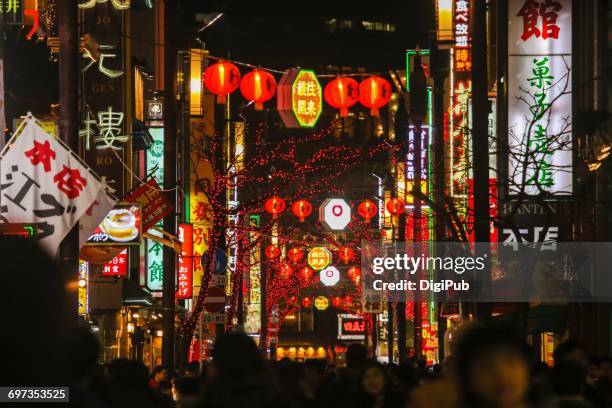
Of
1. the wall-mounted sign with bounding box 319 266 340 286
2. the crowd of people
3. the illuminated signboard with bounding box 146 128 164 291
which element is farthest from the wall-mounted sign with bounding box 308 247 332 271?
the crowd of people

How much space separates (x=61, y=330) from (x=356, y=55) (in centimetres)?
10737

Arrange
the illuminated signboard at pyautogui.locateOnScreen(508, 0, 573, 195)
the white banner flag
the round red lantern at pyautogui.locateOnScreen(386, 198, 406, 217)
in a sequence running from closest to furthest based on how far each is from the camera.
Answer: the white banner flag → the illuminated signboard at pyautogui.locateOnScreen(508, 0, 573, 195) → the round red lantern at pyautogui.locateOnScreen(386, 198, 406, 217)

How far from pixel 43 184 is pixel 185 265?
23.9 meters

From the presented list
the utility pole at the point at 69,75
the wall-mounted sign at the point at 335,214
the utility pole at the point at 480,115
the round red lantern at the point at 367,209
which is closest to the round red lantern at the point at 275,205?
the wall-mounted sign at the point at 335,214

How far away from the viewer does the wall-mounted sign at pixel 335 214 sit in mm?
41688

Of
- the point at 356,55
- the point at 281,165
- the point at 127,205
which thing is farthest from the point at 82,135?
the point at 356,55

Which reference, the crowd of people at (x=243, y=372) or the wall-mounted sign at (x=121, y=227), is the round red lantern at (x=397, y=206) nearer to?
the wall-mounted sign at (x=121, y=227)

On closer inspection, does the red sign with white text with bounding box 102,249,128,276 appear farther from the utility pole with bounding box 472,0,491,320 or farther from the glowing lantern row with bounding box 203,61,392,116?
the utility pole with bounding box 472,0,491,320

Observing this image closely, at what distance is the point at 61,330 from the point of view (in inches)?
100

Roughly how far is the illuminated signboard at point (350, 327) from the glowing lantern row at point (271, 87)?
82135 mm

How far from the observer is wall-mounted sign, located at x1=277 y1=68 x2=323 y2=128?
2639cm

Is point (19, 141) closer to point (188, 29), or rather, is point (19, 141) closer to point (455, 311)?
point (455, 311)

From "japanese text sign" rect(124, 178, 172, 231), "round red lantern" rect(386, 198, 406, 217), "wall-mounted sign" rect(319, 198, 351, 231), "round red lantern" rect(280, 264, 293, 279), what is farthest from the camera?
"round red lantern" rect(280, 264, 293, 279)

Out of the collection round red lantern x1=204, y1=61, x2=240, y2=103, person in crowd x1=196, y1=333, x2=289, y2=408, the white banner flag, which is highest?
round red lantern x1=204, y1=61, x2=240, y2=103
